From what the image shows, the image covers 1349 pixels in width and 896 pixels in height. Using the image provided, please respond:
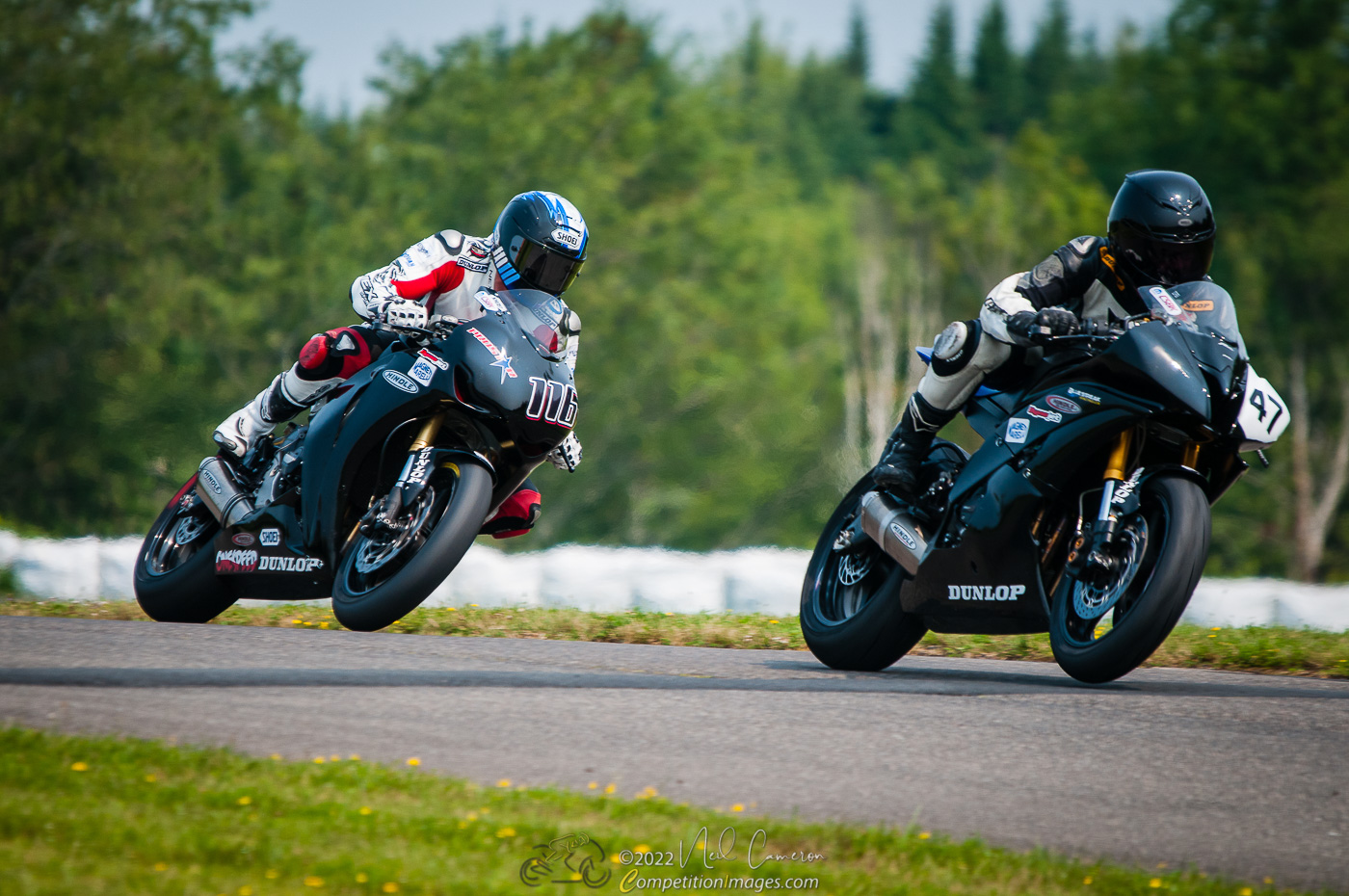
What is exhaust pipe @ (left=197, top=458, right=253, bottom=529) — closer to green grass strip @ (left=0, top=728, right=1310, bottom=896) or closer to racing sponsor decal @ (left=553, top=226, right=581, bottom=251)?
racing sponsor decal @ (left=553, top=226, right=581, bottom=251)

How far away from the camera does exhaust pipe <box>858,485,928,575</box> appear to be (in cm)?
634

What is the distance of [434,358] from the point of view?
264 inches

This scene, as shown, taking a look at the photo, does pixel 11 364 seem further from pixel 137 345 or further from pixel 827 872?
pixel 827 872

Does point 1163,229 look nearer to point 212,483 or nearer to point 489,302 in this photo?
point 489,302

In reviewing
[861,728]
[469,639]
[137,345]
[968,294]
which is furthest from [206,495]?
[968,294]

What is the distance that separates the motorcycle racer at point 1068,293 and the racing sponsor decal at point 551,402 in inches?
52.9

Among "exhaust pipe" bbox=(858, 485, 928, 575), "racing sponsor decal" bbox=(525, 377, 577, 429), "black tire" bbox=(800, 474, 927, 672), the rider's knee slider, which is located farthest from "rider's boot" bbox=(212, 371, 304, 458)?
the rider's knee slider

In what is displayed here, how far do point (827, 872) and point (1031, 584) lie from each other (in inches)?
109

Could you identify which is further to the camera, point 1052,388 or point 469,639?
point 469,639

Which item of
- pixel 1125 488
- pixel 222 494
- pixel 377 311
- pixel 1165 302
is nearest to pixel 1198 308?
pixel 1165 302

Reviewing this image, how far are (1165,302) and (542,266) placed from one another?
9.25ft

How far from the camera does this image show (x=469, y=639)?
6949 mm

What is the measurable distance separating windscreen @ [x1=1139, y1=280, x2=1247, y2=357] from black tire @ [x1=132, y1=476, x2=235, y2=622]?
432 cm

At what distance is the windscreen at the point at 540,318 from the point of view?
6.81 metres
